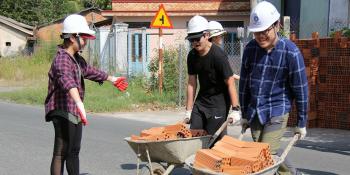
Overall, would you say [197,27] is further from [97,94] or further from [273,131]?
[97,94]

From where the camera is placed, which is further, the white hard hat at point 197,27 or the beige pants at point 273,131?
the white hard hat at point 197,27

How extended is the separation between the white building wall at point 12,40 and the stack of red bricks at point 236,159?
42.0 m

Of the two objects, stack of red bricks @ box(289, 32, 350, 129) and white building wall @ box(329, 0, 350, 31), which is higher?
white building wall @ box(329, 0, 350, 31)

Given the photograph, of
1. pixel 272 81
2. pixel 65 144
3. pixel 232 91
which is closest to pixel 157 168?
pixel 65 144

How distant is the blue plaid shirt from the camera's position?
468cm

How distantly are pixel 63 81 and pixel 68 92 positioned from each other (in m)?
0.11

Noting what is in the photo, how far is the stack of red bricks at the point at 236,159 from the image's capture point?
403 cm

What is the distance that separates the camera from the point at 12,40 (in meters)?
45.1

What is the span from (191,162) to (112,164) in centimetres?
331

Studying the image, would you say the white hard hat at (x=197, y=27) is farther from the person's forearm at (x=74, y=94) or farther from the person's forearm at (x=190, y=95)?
the person's forearm at (x=74, y=94)

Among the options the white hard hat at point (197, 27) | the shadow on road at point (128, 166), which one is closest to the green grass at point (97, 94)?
the shadow on road at point (128, 166)

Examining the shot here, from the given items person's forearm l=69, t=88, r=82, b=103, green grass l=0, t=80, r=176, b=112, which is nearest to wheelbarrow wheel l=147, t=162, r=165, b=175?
person's forearm l=69, t=88, r=82, b=103

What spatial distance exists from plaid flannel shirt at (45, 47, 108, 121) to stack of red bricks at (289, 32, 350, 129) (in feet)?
21.6

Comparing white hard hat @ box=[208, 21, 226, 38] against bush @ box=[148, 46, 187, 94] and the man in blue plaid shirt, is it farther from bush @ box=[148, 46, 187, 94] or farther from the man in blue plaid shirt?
bush @ box=[148, 46, 187, 94]
